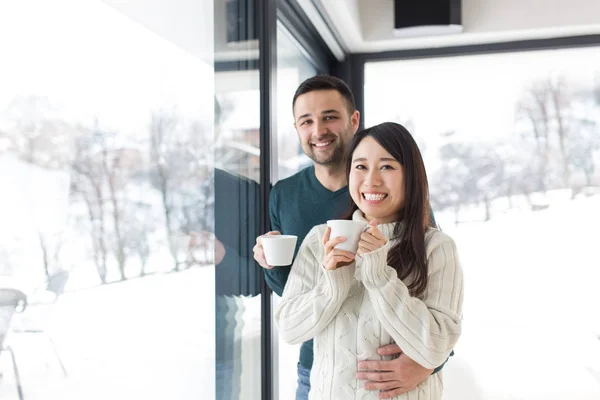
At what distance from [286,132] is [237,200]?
726 millimetres

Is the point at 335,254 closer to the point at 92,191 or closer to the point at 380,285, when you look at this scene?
the point at 380,285

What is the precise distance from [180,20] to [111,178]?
1.65ft

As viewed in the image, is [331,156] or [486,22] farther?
[486,22]

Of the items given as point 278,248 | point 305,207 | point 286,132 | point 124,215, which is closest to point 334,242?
point 278,248

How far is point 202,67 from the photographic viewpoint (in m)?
1.47

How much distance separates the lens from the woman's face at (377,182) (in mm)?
1177

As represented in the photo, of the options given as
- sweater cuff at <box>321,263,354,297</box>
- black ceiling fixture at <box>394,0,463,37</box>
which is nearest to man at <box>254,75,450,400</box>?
sweater cuff at <box>321,263,354,297</box>

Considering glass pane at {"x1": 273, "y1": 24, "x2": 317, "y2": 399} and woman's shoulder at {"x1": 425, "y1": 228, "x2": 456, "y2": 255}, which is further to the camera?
glass pane at {"x1": 273, "y1": 24, "x2": 317, "y2": 399}

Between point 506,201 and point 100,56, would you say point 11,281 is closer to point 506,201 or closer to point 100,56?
point 100,56

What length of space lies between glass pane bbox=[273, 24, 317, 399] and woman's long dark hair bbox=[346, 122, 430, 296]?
97 centimetres

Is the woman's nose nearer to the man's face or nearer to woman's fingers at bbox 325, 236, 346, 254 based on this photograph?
woman's fingers at bbox 325, 236, 346, 254

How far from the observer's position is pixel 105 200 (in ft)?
3.40

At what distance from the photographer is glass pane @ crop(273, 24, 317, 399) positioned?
7.30 feet

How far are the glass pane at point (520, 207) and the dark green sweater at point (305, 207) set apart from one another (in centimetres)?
179
